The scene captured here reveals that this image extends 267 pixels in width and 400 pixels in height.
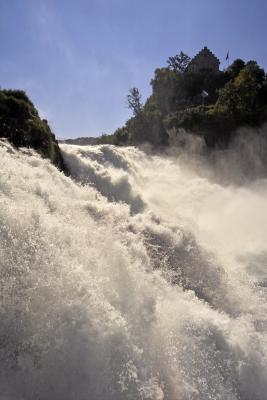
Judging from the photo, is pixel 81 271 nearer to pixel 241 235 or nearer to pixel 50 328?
pixel 50 328

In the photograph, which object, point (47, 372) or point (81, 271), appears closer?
point (47, 372)

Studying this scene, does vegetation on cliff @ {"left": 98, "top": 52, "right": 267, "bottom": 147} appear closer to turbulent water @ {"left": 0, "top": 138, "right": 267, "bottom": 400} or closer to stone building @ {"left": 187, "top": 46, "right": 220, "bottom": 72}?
stone building @ {"left": 187, "top": 46, "right": 220, "bottom": 72}

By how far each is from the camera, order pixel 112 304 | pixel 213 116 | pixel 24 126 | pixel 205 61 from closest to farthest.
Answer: pixel 112 304, pixel 24 126, pixel 213 116, pixel 205 61

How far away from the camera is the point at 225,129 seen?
1156 inches

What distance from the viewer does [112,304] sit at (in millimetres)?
7027

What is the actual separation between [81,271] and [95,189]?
841cm

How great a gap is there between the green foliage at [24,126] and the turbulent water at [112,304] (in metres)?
1.35

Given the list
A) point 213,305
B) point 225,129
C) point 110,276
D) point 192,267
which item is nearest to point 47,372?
point 110,276

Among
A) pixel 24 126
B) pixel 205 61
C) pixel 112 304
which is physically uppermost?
pixel 205 61

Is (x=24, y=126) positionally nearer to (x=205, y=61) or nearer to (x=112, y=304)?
(x=112, y=304)

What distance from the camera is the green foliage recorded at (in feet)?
45.1

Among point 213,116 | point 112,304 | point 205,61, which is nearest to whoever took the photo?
point 112,304

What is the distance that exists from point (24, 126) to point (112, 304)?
29.8 feet

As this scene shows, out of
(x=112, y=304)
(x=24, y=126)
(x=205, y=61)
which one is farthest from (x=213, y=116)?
(x=112, y=304)
